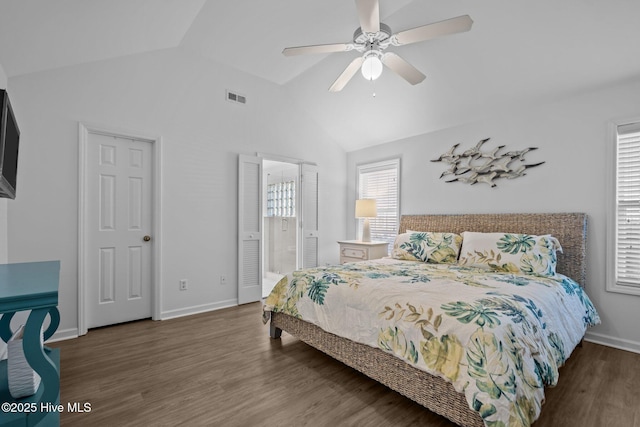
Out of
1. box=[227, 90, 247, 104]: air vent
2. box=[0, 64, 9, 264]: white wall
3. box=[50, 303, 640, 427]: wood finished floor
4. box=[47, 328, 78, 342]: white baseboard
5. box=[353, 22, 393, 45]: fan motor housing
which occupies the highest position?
box=[227, 90, 247, 104]: air vent

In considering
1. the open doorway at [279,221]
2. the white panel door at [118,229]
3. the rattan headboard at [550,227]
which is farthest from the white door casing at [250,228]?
the rattan headboard at [550,227]

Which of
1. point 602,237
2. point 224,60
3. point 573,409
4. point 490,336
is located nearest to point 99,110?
point 224,60

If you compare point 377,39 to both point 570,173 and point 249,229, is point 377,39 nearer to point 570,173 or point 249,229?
point 570,173

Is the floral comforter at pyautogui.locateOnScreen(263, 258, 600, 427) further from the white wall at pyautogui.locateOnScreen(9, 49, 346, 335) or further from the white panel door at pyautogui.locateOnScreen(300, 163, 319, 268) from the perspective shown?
the white panel door at pyautogui.locateOnScreen(300, 163, 319, 268)

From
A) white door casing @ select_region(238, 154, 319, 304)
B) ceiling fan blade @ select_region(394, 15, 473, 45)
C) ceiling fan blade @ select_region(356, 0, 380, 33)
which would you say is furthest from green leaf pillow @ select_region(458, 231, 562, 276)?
white door casing @ select_region(238, 154, 319, 304)

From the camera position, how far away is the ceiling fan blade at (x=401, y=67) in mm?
2626

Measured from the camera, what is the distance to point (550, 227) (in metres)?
3.19

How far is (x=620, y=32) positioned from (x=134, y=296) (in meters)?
5.15

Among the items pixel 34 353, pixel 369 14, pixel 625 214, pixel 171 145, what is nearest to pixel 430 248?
pixel 625 214

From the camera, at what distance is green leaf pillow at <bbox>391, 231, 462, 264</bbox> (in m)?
3.47

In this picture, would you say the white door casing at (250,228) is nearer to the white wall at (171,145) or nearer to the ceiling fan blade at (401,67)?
the white wall at (171,145)

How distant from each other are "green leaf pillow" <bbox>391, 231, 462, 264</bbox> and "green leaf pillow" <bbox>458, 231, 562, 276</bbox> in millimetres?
153

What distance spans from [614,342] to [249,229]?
160 inches

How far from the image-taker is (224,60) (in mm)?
3883
